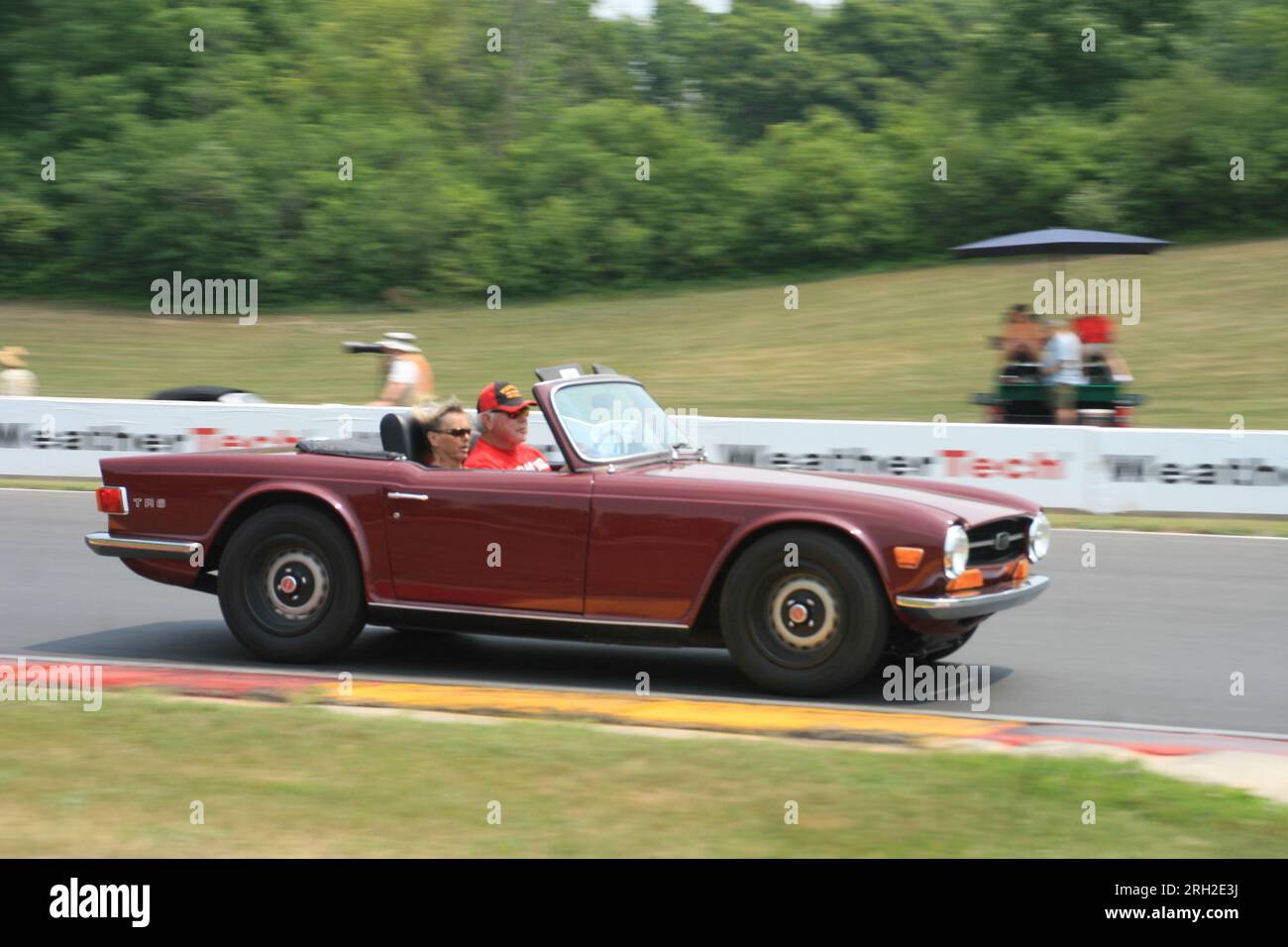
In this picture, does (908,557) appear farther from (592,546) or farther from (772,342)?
(772,342)

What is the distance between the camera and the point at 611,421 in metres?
7.62

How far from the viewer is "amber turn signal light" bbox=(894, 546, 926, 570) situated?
22.0 ft

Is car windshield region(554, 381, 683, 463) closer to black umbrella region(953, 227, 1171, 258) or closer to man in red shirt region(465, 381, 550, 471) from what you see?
man in red shirt region(465, 381, 550, 471)

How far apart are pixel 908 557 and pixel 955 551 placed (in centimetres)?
21

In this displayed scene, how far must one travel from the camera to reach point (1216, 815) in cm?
511

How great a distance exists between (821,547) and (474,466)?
1765 millimetres

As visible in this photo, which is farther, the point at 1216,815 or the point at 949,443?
the point at 949,443

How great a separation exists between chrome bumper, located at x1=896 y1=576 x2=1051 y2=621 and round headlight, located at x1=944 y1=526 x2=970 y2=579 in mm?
103

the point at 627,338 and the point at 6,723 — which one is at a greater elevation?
the point at 627,338

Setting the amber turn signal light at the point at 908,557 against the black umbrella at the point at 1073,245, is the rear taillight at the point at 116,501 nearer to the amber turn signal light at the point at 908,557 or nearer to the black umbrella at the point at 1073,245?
the amber turn signal light at the point at 908,557

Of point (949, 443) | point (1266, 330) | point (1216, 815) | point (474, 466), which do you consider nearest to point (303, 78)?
point (1266, 330)

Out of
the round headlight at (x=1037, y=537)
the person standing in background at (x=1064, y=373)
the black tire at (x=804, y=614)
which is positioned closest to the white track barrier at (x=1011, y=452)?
the person standing in background at (x=1064, y=373)

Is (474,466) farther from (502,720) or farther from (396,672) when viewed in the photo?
(502,720)

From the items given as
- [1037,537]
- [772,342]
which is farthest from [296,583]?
[772,342]
